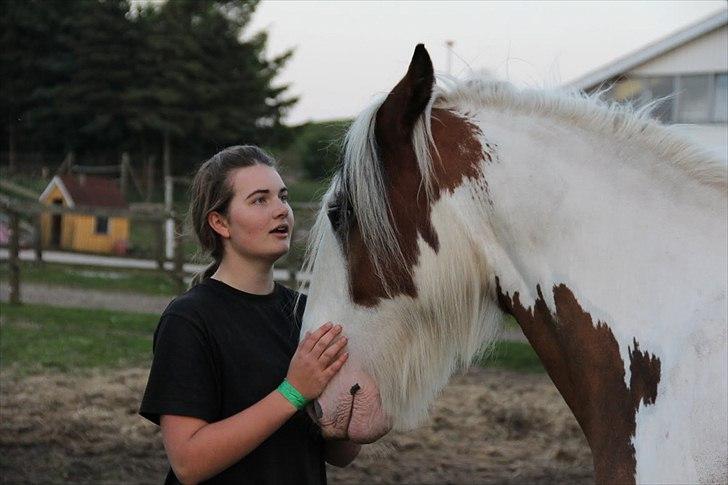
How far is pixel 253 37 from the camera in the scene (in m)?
34.5

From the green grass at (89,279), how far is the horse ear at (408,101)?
12731 mm

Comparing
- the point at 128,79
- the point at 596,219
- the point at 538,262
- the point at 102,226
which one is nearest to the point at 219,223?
the point at 538,262

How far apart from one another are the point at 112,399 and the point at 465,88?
5986mm

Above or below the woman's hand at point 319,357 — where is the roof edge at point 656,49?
above

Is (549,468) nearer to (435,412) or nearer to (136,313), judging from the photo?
(435,412)

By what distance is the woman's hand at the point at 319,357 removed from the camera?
6.42 ft

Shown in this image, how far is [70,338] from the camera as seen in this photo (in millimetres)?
9969

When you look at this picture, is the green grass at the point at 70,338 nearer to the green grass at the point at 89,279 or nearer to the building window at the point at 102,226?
the green grass at the point at 89,279

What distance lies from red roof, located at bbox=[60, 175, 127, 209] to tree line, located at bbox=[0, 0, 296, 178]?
9.89 metres

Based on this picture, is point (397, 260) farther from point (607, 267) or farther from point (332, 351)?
point (607, 267)

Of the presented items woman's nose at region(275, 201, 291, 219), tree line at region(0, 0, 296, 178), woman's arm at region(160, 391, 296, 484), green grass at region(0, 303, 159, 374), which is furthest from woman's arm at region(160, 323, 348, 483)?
tree line at region(0, 0, 296, 178)

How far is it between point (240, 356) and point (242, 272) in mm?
259

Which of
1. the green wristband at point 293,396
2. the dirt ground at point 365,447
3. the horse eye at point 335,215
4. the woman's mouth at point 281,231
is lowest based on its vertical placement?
the dirt ground at point 365,447

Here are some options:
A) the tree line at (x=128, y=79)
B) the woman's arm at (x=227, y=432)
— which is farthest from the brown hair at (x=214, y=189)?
the tree line at (x=128, y=79)
